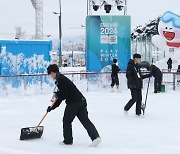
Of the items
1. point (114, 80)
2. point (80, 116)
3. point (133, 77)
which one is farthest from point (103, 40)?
point (80, 116)

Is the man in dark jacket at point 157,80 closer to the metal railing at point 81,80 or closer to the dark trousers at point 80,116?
the metal railing at point 81,80

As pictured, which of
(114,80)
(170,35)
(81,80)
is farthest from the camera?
(170,35)

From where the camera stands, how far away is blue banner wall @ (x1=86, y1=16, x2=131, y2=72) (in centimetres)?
1859

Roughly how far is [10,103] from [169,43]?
59.8 feet

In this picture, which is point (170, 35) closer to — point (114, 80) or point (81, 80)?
point (114, 80)

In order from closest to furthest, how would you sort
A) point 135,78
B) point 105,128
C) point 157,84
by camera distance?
1. point 105,128
2. point 135,78
3. point 157,84

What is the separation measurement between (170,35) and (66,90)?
896 inches

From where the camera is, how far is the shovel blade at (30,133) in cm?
703

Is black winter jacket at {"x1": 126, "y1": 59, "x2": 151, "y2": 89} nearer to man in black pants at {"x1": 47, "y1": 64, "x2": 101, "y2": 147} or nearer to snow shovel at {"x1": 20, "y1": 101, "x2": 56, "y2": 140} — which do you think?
snow shovel at {"x1": 20, "y1": 101, "x2": 56, "y2": 140}

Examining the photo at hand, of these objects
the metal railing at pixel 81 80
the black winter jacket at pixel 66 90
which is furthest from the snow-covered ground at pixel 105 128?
the metal railing at pixel 81 80

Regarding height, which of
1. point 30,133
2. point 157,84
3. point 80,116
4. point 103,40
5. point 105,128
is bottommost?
point 105,128

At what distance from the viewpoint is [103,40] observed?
18672 mm

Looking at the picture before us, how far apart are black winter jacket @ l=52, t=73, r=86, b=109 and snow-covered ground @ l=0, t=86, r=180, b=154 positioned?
785 mm

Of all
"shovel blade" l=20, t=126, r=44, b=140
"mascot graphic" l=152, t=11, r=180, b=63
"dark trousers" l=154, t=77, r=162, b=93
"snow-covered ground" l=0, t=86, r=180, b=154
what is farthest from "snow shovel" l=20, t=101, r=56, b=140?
"mascot graphic" l=152, t=11, r=180, b=63
